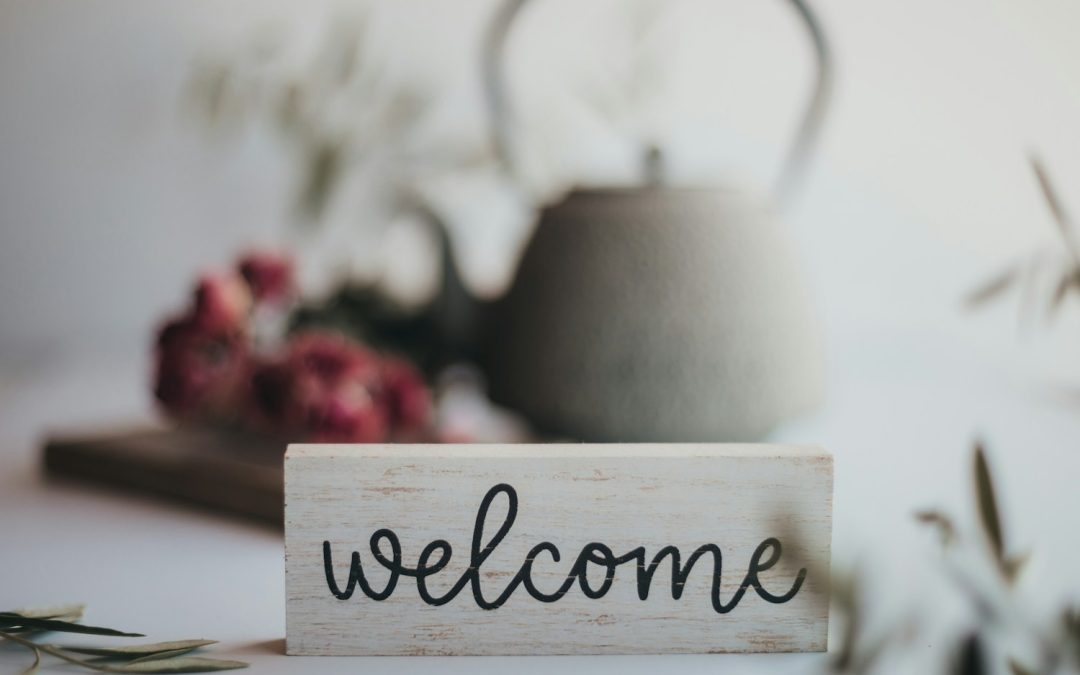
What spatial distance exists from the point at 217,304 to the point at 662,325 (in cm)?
39

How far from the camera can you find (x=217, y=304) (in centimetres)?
79

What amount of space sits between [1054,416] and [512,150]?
66 cm

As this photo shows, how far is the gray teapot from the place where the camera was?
0.60 meters

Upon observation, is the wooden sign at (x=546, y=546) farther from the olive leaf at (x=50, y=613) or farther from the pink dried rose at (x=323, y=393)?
the pink dried rose at (x=323, y=393)

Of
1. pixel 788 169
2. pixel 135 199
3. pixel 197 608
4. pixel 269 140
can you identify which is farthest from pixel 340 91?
pixel 197 608

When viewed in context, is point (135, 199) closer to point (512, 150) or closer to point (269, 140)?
point (269, 140)

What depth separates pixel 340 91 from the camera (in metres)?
1.23

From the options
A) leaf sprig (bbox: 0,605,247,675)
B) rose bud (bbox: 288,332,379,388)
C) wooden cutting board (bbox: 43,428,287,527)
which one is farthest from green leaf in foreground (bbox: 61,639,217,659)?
rose bud (bbox: 288,332,379,388)

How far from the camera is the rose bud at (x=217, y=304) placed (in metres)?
0.79

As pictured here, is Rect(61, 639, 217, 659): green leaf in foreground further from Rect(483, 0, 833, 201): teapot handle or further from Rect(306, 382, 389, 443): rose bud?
Rect(483, 0, 833, 201): teapot handle

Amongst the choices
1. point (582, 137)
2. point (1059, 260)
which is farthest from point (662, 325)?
point (582, 137)

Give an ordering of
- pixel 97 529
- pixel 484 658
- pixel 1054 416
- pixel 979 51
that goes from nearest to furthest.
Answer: pixel 484 658
pixel 97 529
pixel 1054 416
pixel 979 51

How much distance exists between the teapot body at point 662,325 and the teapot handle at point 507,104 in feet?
0.22

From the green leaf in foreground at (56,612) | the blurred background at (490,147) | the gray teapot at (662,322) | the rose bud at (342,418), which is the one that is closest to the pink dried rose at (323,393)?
the rose bud at (342,418)
